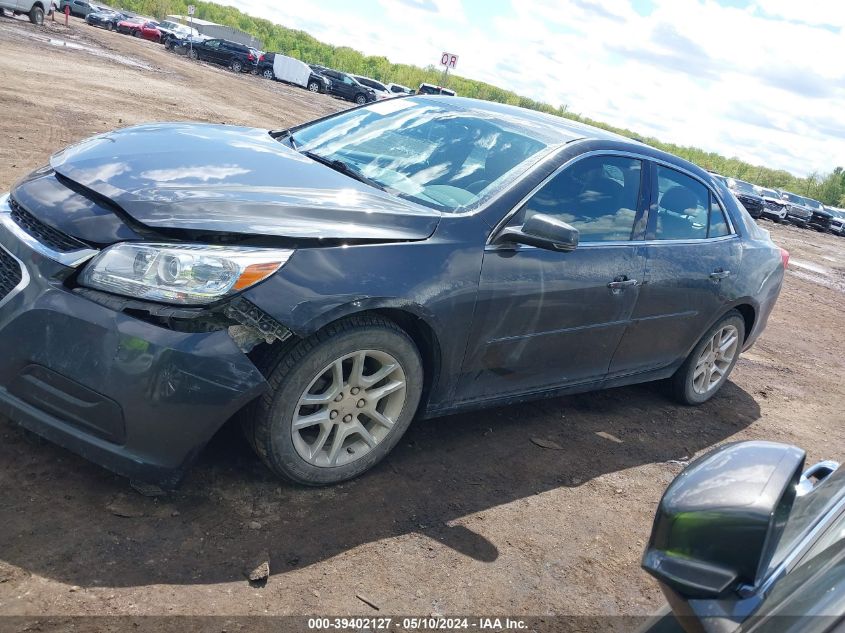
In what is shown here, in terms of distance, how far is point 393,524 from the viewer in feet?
10.5

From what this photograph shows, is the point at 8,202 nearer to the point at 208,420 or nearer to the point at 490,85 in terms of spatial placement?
the point at 208,420

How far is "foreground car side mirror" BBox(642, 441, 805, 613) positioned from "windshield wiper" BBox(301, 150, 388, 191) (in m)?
2.54

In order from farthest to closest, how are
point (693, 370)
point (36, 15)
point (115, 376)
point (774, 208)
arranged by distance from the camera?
1. point (774, 208)
2. point (36, 15)
3. point (693, 370)
4. point (115, 376)

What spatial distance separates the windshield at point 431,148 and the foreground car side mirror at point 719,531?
2.27 meters

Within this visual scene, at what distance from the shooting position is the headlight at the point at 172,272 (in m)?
2.74

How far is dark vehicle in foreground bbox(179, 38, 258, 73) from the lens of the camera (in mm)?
42719

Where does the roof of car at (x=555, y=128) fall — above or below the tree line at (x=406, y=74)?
below

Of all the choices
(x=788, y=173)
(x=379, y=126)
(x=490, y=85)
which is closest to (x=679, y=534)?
(x=379, y=126)

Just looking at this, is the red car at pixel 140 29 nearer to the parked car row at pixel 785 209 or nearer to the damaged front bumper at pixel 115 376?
the parked car row at pixel 785 209

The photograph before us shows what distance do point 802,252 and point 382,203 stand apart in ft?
69.9

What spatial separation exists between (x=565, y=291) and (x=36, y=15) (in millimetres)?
36932

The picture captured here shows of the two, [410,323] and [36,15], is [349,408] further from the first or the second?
[36,15]

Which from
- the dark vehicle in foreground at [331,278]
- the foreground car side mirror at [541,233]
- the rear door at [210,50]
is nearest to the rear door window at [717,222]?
the dark vehicle in foreground at [331,278]

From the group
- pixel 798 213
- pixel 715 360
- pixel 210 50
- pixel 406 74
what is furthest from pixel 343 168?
pixel 406 74
